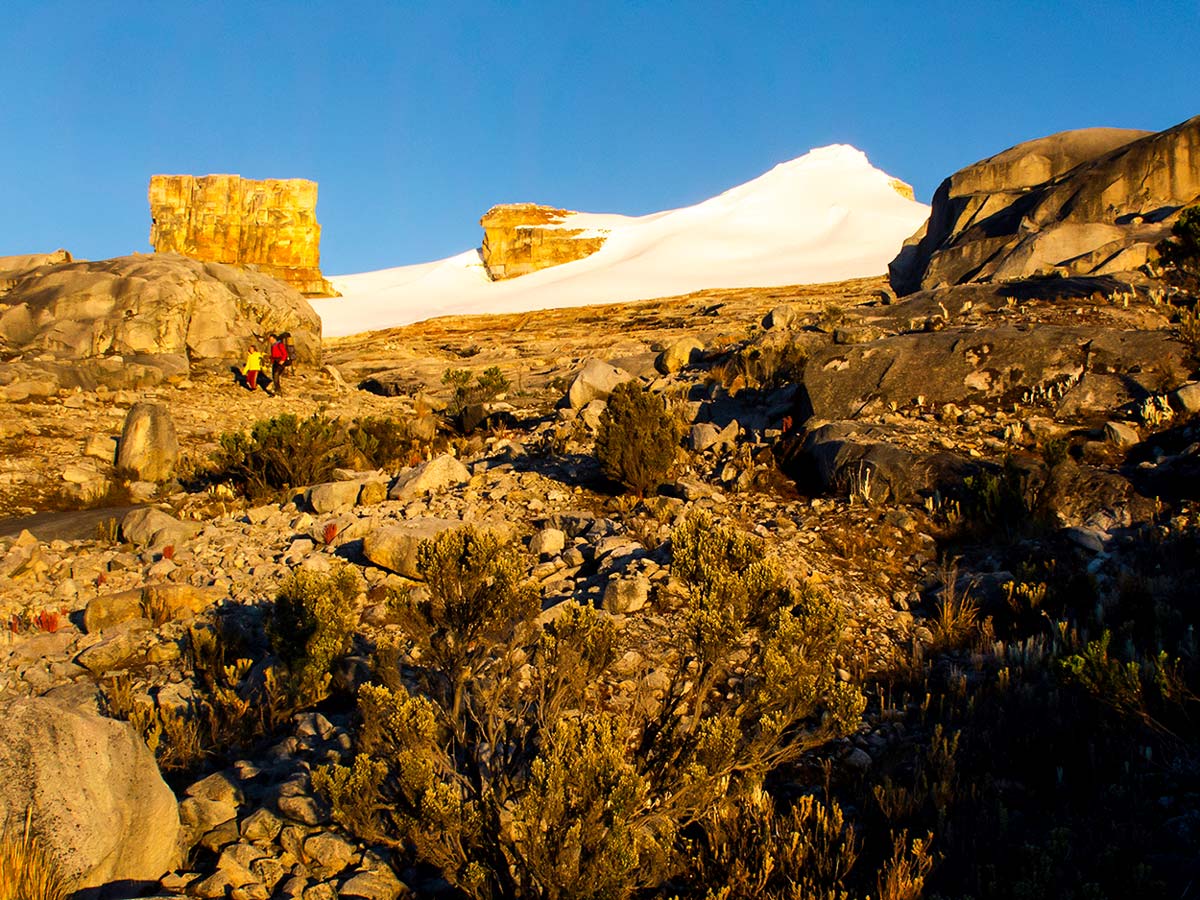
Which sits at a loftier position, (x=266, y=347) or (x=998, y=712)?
(x=266, y=347)

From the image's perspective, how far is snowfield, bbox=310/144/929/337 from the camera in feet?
175

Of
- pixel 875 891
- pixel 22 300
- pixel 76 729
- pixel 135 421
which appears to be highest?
pixel 22 300

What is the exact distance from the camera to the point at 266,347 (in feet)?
51.9

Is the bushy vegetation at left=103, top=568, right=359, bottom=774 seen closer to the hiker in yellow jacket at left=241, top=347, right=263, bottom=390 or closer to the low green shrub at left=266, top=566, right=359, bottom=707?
the low green shrub at left=266, top=566, right=359, bottom=707

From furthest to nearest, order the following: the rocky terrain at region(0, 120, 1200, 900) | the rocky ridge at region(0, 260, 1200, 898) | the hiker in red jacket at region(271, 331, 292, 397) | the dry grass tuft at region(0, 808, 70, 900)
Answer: the hiker in red jacket at region(271, 331, 292, 397) → the rocky ridge at region(0, 260, 1200, 898) → the rocky terrain at region(0, 120, 1200, 900) → the dry grass tuft at region(0, 808, 70, 900)

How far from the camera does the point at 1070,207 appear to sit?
14.7 m

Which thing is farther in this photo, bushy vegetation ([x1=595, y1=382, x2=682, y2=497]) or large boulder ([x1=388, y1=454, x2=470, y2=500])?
large boulder ([x1=388, y1=454, x2=470, y2=500])

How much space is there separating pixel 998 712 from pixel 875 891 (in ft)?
4.39

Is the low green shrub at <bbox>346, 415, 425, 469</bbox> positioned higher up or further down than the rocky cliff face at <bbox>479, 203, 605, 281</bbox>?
further down

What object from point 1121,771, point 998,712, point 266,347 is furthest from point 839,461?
point 266,347

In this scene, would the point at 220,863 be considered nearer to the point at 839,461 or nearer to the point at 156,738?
the point at 156,738

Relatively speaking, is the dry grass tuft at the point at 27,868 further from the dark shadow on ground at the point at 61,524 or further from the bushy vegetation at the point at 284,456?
the bushy vegetation at the point at 284,456

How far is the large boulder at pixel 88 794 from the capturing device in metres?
2.48

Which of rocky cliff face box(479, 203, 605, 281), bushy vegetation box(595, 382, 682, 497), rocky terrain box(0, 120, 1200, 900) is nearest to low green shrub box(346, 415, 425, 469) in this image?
rocky terrain box(0, 120, 1200, 900)
